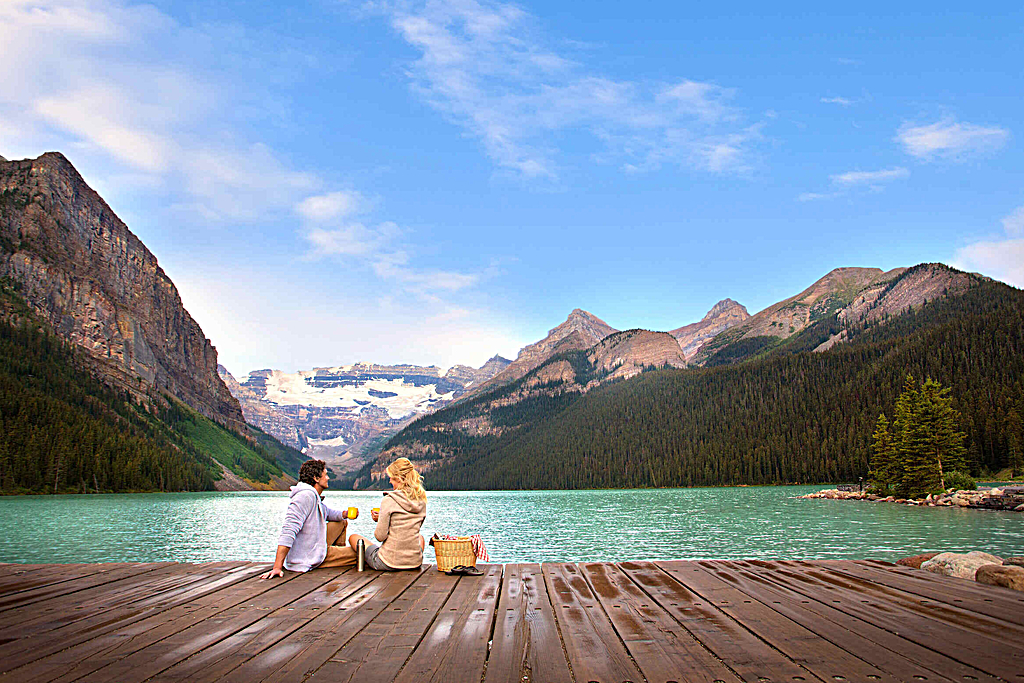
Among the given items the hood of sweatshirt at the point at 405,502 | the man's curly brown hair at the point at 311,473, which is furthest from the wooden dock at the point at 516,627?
the man's curly brown hair at the point at 311,473

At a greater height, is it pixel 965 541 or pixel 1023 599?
pixel 1023 599

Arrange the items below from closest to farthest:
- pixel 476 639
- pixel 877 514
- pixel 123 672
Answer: pixel 123 672 → pixel 476 639 → pixel 877 514

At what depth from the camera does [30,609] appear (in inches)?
345

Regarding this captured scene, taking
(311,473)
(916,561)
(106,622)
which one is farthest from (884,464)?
(106,622)

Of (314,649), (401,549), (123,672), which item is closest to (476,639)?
(314,649)

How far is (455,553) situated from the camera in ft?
38.4

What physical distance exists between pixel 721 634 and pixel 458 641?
2.99 metres

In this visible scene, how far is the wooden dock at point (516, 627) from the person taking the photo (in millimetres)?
5934

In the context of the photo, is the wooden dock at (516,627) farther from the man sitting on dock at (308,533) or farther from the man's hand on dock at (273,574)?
the man sitting on dock at (308,533)

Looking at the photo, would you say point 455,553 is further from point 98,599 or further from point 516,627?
point 98,599

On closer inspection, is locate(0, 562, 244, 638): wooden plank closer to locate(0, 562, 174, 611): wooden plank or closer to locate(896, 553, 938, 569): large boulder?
locate(0, 562, 174, 611): wooden plank

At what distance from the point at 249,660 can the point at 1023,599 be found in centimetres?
1046

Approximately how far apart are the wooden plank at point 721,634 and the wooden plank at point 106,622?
659 cm

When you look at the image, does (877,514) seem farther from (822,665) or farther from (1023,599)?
(822,665)
